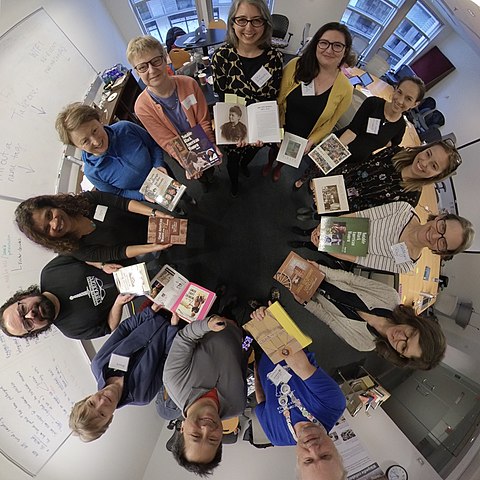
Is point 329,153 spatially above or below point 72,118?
below

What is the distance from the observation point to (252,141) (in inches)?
109

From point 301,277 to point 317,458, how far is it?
4.40 ft

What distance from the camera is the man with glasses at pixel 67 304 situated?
209cm

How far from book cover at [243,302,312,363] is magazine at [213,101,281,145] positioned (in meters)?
1.65

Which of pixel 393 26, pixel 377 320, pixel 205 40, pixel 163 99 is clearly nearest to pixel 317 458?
pixel 377 320

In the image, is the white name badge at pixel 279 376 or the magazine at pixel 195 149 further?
the magazine at pixel 195 149

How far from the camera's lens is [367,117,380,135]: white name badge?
8.86ft

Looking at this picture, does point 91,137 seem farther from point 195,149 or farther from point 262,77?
point 262,77

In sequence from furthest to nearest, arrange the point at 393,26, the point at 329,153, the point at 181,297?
the point at 393,26, the point at 329,153, the point at 181,297

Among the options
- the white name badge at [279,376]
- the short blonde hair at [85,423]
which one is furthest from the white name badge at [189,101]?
the short blonde hair at [85,423]

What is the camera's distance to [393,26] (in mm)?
4168

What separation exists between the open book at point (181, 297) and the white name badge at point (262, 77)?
1978 mm

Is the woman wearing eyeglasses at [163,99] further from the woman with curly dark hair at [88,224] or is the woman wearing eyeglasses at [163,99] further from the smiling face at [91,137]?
the woman with curly dark hair at [88,224]

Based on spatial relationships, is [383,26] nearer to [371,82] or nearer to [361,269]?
[371,82]
